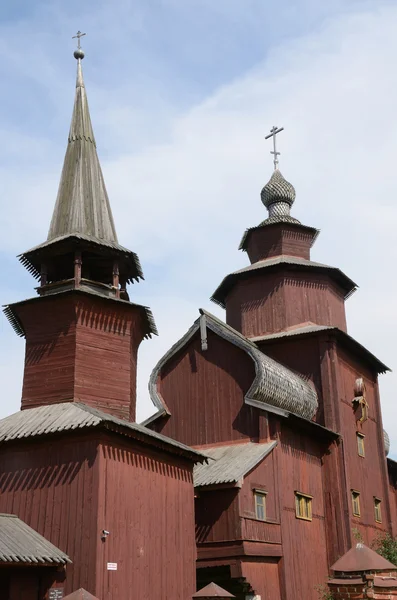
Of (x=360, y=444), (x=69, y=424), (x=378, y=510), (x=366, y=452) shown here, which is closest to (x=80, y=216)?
(x=69, y=424)

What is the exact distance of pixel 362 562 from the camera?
8.84m

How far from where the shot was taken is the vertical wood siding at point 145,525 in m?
15.7

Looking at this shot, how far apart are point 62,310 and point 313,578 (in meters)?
10.4

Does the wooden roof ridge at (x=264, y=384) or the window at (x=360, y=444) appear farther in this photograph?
the window at (x=360, y=444)

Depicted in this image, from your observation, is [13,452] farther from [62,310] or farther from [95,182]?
[95,182]

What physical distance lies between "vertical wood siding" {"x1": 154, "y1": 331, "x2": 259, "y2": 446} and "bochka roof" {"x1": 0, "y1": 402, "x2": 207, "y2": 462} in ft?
11.2

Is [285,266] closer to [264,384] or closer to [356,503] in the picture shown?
[264,384]

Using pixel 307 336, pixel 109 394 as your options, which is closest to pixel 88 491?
pixel 109 394

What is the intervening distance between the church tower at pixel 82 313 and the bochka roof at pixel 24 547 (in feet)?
11.2

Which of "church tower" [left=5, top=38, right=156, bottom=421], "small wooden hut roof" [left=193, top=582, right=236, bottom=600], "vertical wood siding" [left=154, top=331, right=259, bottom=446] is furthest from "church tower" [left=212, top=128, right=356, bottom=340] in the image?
"small wooden hut roof" [left=193, top=582, right=236, bottom=600]

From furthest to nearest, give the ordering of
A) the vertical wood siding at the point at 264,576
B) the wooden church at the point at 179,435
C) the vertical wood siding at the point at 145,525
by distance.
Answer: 1. the vertical wood siding at the point at 264,576
2. the wooden church at the point at 179,435
3. the vertical wood siding at the point at 145,525

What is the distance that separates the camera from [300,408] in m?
22.9

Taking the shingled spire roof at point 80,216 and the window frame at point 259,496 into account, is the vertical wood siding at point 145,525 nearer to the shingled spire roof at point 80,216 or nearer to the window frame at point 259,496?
the window frame at point 259,496

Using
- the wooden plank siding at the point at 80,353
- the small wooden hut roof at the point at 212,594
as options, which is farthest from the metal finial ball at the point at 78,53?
the small wooden hut roof at the point at 212,594
